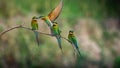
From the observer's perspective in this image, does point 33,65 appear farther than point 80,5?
No

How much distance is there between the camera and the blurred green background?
12.8 feet

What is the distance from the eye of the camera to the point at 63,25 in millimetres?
4223

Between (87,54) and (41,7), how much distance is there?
0.60 metres

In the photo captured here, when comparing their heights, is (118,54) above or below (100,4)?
below

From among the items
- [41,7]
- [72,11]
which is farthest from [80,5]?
[41,7]

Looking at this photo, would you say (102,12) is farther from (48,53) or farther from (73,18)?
(48,53)

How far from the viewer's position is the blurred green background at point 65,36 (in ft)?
12.8

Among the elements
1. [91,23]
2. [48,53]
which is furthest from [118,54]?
[48,53]

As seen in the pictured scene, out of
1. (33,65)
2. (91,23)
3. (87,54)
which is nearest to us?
(33,65)

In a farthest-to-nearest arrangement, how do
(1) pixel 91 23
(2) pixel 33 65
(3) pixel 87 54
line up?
(1) pixel 91 23 < (3) pixel 87 54 < (2) pixel 33 65

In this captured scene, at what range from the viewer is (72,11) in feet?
14.3

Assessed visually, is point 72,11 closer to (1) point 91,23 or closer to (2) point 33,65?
(1) point 91,23

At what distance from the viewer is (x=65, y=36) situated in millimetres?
4047

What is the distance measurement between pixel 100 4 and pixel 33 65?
1.08m
